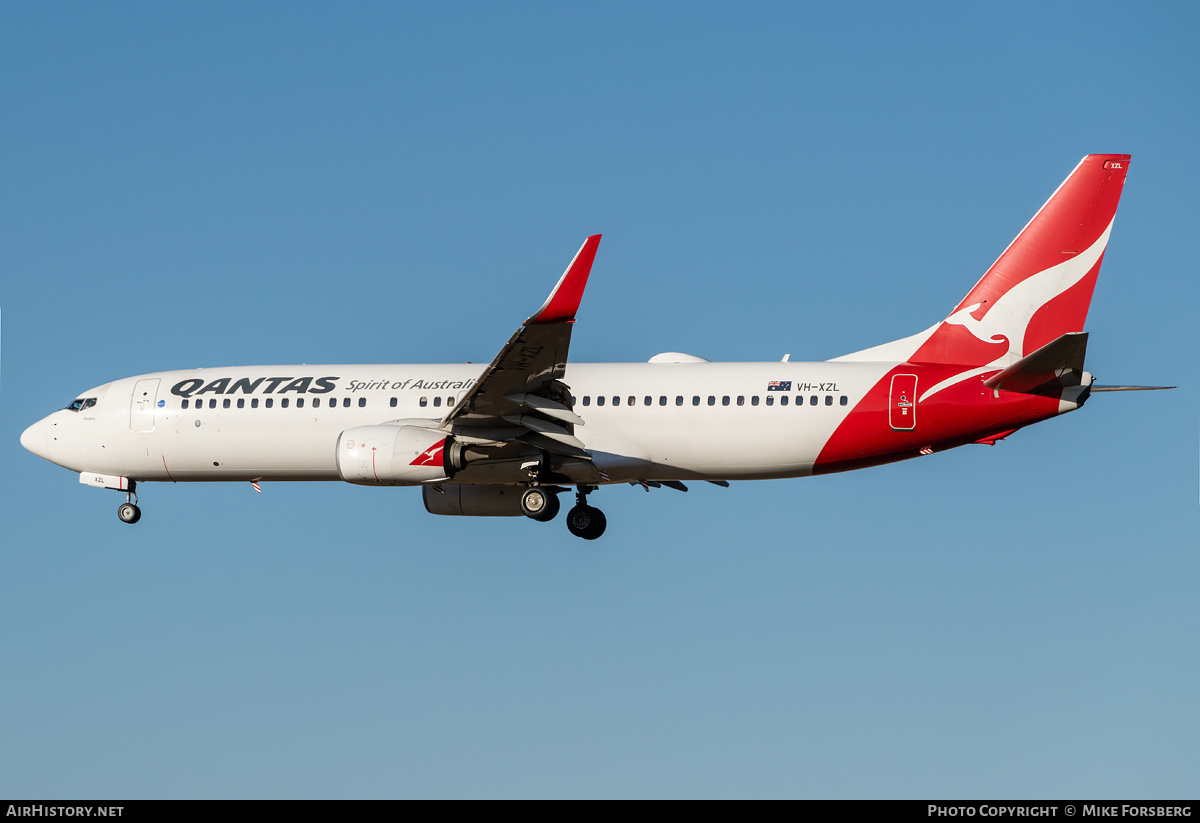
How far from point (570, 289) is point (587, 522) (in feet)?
29.0

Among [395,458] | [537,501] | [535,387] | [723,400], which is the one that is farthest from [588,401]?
[395,458]

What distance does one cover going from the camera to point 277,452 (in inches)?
1431

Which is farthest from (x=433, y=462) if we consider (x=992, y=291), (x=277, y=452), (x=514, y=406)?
(x=992, y=291)

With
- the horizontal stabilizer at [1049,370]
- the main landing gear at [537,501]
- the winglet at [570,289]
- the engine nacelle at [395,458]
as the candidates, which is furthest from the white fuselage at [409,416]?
the winglet at [570,289]

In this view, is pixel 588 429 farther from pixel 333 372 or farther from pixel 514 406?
pixel 333 372

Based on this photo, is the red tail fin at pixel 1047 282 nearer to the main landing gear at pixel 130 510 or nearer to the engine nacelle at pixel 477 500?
the engine nacelle at pixel 477 500

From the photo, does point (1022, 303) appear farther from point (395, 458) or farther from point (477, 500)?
point (395, 458)

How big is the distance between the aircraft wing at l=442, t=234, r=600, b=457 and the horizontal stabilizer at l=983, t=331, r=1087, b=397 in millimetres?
9635

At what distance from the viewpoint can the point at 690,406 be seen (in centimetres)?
3403

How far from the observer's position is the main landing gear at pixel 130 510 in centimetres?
3856

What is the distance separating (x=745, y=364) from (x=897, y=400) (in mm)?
3868

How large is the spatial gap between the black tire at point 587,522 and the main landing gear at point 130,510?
1188 centimetres

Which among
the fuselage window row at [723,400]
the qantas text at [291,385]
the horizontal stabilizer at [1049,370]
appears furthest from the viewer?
the qantas text at [291,385]

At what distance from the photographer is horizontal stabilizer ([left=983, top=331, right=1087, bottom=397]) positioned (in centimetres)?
3036
